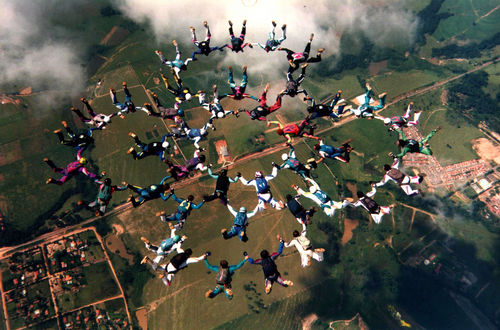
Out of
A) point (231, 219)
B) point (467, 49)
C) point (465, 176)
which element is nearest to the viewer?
point (231, 219)

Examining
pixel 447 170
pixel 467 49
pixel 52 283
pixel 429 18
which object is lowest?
pixel 447 170

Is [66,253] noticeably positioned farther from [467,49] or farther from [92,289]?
[467,49]

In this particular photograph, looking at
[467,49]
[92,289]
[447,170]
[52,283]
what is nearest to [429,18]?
[467,49]

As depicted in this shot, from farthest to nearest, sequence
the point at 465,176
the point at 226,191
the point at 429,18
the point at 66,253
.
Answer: the point at 429,18, the point at 465,176, the point at 66,253, the point at 226,191

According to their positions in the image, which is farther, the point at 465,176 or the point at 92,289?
the point at 465,176

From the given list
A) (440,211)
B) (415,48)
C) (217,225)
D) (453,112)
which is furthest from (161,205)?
(415,48)

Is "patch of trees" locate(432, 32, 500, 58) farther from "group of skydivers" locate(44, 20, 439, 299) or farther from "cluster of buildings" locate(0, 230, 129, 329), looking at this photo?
"cluster of buildings" locate(0, 230, 129, 329)

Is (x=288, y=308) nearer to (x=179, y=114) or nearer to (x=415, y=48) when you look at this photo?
(x=179, y=114)

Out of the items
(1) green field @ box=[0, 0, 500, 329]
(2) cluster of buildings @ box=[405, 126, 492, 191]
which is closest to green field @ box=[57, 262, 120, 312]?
(1) green field @ box=[0, 0, 500, 329]
